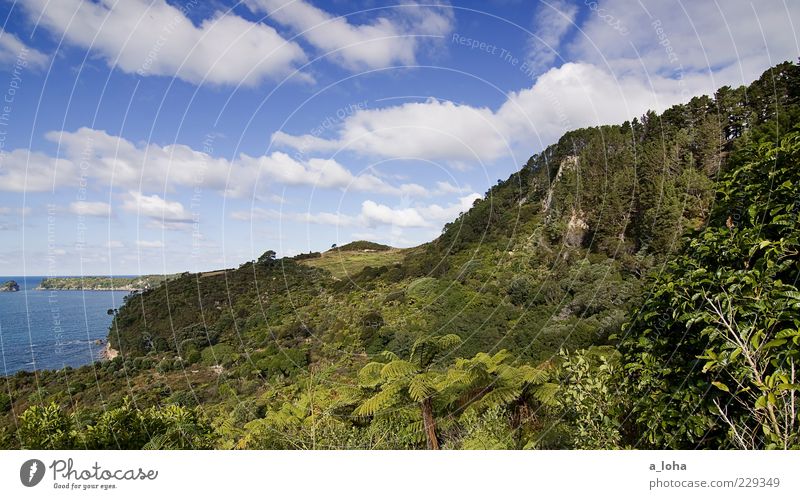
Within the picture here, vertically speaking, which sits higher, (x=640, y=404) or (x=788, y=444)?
(x=640, y=404)

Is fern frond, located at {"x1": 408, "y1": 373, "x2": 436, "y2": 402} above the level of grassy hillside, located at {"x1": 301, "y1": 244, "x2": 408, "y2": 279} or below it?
below

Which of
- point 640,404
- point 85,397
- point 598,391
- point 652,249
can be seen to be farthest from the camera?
point 652,249

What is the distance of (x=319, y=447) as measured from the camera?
3.42 m

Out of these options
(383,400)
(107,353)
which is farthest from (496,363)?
(107,353)

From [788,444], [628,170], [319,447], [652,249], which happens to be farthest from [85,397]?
[628,170]

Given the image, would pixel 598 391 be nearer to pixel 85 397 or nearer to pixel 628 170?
pixel 85 397

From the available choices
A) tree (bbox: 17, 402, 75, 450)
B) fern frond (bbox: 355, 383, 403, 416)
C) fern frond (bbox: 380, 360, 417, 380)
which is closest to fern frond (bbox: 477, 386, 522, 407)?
fern frond (bbox: 380, 360, 417, 380)

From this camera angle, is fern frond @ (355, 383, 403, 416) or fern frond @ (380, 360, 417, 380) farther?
fern frond @ (380, 360, 417, 380)

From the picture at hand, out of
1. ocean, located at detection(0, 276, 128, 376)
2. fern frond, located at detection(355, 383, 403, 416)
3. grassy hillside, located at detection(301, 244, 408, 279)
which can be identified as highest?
grassy hillside, located at detection(301, 244, 408, 279)

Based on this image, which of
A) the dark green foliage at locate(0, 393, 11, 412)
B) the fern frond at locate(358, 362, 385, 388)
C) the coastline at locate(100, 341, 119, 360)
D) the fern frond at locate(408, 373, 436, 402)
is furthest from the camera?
the dark green foliage at locate(0, 393, 11, 412)

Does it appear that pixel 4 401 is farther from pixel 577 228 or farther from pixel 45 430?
pixel 577 228

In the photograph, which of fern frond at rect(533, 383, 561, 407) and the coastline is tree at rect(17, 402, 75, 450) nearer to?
fern frond at rect(533, 383, 561, 407)

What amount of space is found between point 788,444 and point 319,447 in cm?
318

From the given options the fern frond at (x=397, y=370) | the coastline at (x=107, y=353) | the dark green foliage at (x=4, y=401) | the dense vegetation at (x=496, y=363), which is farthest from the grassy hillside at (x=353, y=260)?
the dark green foliage at (x=4, y=401)
